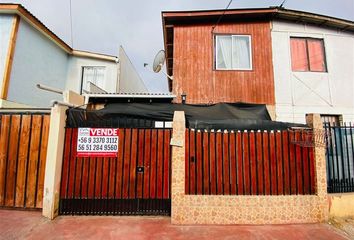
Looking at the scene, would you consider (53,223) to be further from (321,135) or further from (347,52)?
(347,52)

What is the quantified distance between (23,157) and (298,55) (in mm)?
10031

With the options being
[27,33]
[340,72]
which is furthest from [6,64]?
[340,72]

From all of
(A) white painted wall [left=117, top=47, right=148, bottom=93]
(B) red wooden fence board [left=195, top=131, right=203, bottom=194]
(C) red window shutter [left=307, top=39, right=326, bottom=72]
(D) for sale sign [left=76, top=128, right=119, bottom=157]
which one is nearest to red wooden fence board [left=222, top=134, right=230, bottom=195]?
(B) red wooden fence board [left=195, top=131, right=203, bottom=194]

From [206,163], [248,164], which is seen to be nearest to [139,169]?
[206,163]

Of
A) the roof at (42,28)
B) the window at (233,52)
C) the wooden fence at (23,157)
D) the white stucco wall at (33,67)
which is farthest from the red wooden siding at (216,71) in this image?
the white stucco wall at (33,67)

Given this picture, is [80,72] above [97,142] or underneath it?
above

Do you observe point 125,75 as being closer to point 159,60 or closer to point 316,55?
point 159,60

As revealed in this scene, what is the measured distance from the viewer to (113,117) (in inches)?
239

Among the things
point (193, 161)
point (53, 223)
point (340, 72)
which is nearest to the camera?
point (53, 223)

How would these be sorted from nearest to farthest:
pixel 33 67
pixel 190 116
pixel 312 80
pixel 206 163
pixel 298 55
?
pixel 206 163 < pixel 190 116 < pixel 312 80 < pixel 298 55 < pixel 33 67

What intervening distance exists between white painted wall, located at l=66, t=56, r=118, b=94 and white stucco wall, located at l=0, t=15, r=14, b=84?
3.43m

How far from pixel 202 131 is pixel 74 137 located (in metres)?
3.32

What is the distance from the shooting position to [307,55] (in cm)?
866

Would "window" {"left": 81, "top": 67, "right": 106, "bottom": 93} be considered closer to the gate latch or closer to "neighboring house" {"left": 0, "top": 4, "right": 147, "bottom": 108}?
"neighboring house" {"left": 0, "top": 4, "right": 147, "bottom": 108}
